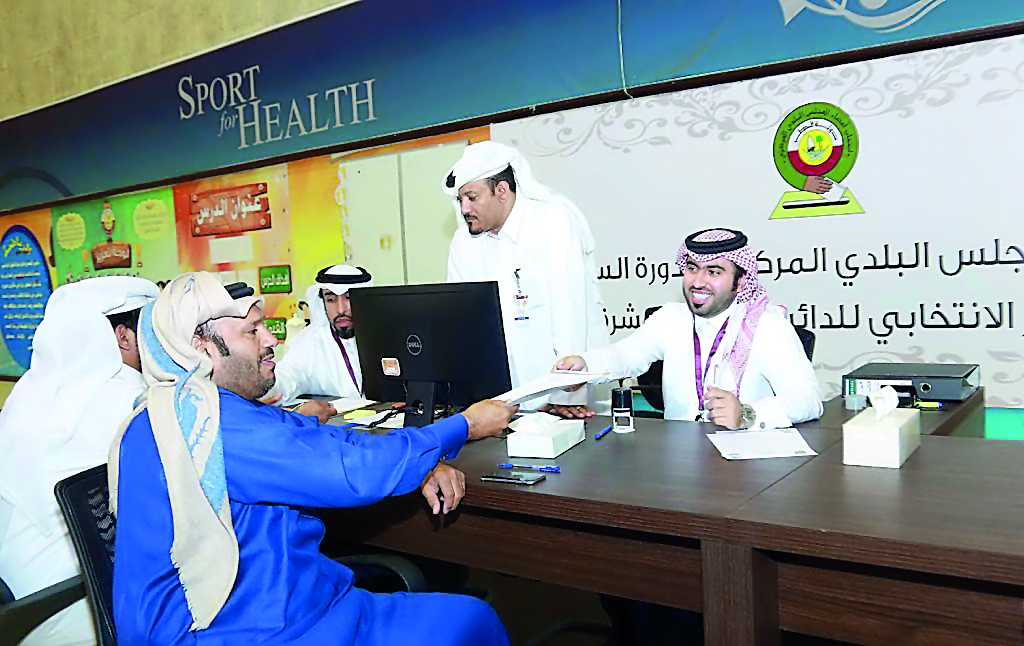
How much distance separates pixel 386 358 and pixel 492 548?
2.31 feet

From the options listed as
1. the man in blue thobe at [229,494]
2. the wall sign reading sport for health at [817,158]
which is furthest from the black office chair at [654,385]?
the man in blue thobe at [229,494]

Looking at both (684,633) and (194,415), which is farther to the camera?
(684,633)

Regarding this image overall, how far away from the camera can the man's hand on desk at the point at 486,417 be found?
2025mm

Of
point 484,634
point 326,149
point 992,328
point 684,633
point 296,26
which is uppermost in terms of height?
point 296,26

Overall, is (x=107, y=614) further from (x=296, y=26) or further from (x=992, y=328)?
(x=296, y=26)

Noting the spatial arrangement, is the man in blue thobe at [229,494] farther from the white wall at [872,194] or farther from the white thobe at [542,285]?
the white wall at [872,194]

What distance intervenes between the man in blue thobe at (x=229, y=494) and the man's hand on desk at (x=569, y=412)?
2.76ft

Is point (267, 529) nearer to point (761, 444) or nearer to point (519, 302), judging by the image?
point (761, 444)

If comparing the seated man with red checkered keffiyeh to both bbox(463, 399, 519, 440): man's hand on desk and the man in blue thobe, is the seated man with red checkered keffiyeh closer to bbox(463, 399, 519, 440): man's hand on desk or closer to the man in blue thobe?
bbox(463, 399, 519, 440): man's hand on desk

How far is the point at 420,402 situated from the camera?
2438 millimetres

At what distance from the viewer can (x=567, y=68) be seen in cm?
415

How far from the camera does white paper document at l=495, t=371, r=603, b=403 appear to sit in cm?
213

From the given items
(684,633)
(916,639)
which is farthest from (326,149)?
(916,639)

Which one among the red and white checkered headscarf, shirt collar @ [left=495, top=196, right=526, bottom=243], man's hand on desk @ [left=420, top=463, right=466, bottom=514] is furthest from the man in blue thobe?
shirt collar @ [left=495, top=196, right=526, bottom=243]
